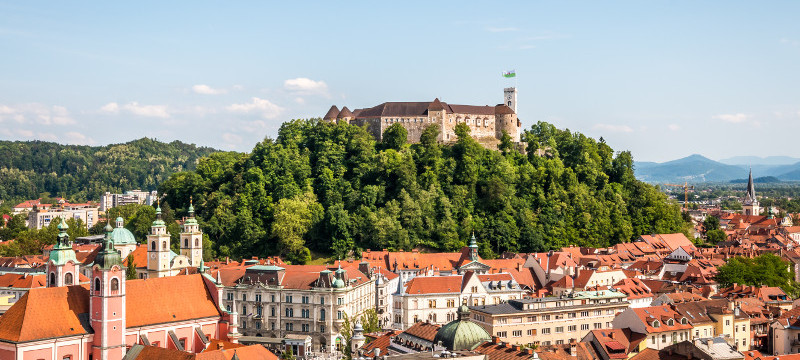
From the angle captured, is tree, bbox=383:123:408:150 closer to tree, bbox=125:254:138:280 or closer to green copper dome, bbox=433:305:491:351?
tree, bbox=125:254:138:280

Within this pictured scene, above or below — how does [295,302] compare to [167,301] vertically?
below

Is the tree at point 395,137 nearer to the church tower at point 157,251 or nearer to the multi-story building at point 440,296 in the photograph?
the multi-story building at point 440,296

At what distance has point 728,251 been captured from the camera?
335 ft

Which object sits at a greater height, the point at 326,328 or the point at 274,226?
the point at 274,226

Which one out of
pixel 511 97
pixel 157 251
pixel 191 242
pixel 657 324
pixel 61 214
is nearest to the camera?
pixel 657 324

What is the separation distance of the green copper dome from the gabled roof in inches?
754

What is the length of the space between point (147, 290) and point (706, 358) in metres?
31.4

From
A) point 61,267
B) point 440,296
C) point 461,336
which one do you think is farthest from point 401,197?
point 61,267

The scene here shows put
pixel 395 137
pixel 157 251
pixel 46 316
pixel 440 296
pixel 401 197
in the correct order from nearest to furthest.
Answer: pixel 46 316 → pixel 440 296 → pixel 157 251 → pixel 401 197 → pixel 395 137

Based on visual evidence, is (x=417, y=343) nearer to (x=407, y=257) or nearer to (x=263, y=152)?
(x=407, y=257)

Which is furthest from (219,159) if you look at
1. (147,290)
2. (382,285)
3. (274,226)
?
(147,290)

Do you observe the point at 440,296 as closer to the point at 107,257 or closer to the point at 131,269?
the point at 131,269

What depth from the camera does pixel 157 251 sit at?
79.4m

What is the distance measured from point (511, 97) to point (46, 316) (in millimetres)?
87478
